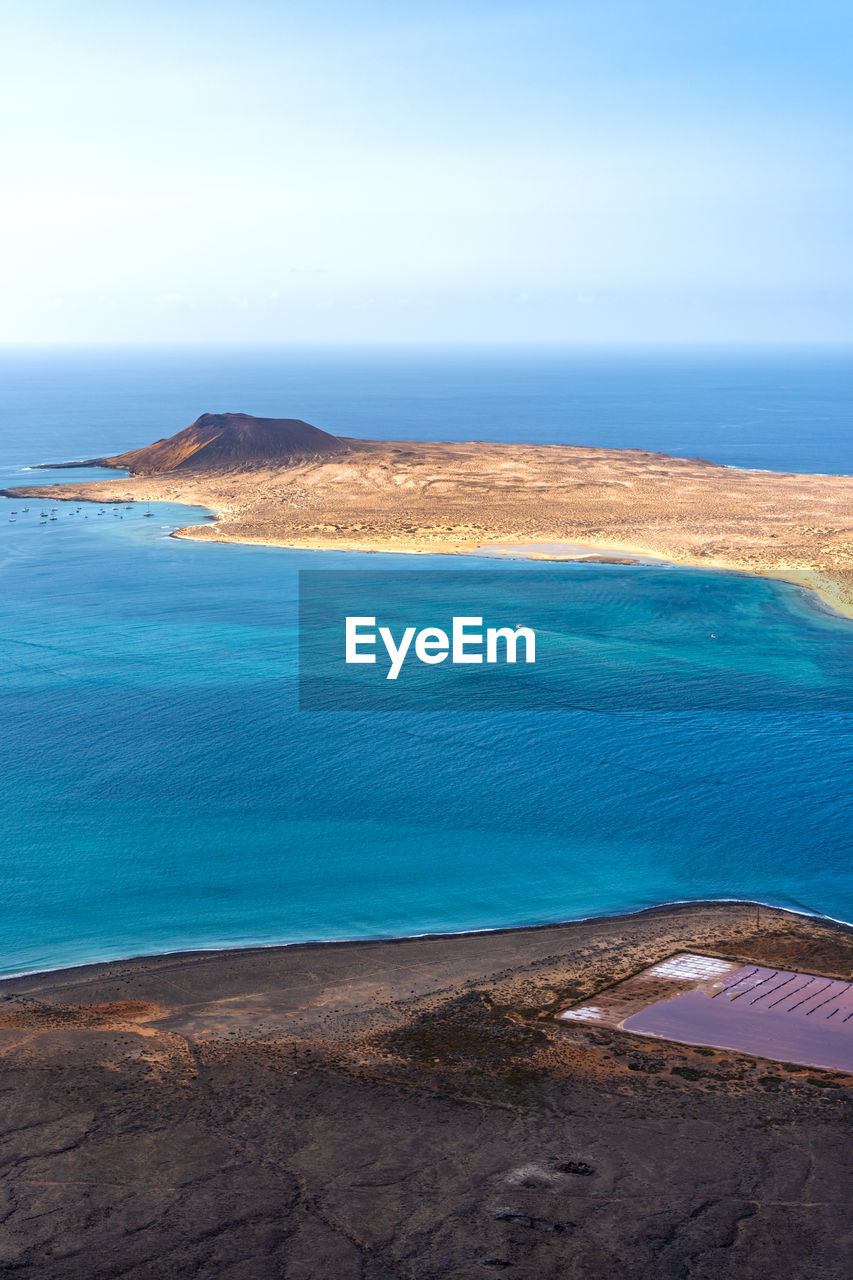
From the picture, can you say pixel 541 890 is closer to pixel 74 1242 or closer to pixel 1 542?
pixel 74 1242

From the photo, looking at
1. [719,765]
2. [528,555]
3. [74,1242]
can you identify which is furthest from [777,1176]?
[528,555]

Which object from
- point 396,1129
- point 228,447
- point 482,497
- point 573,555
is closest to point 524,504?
point 482,497

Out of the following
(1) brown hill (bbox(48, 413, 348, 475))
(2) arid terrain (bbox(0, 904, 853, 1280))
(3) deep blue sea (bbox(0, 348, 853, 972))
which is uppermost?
(1) brown hill (bbox(48, 413, 348, 475))

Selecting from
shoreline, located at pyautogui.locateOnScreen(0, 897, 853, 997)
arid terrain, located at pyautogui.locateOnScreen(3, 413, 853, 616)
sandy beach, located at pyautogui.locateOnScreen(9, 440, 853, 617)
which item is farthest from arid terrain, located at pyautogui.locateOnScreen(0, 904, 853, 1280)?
arid terrain, located at pyautogui.locateOnScreen(3, 413, 853, 616)

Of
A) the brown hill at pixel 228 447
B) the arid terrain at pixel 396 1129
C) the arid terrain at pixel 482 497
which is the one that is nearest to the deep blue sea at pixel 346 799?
the arid terrain at pixel 396 1129

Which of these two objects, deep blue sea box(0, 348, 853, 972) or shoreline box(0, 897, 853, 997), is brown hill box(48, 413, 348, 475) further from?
shoreline box(0, 897, 853, 997)

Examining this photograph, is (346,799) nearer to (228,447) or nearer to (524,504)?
(524,504)
